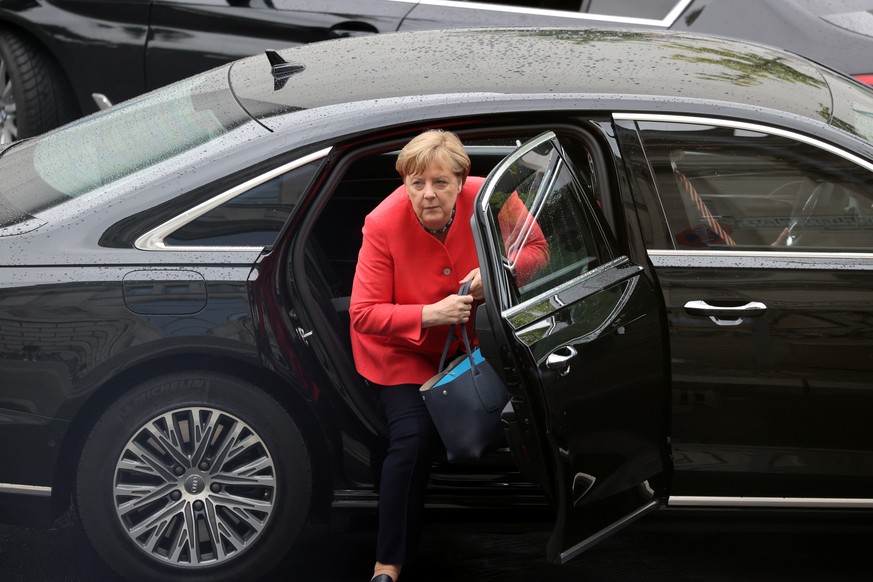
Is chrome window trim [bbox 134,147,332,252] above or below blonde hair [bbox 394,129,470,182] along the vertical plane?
below

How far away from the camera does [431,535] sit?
4.43 metres

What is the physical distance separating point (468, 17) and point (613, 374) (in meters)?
3.59

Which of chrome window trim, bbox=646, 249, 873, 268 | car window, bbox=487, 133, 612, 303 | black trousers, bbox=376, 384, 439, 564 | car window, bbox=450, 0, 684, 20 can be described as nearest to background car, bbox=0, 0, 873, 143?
car window, bbox=450, 0, 684, 20

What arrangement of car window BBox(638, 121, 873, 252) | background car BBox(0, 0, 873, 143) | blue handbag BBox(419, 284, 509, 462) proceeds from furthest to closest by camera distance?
1. background car BBox(0, 0, 873, 143)
2. car window BBox(638, 121, 873, 252)
3. blue handbag BBox(419, 284, 509, 462)

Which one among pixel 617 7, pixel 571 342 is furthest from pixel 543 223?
pixel 617 7

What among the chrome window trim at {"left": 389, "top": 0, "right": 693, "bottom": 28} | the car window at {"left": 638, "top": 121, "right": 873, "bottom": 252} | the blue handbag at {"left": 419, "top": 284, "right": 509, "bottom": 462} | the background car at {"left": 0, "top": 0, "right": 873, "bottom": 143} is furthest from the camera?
the chrome window trim at {"left": 389, "top": 0, "right": 693, "bottom": 28}

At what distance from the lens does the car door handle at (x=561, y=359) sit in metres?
3.30

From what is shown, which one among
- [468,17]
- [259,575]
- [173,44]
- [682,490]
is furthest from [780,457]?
[173,44]

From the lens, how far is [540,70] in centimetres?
392

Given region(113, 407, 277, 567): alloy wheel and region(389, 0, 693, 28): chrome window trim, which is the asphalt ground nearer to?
region(113, 407, 277, 567): alloy wheel

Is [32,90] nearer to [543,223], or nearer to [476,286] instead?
[476,286]

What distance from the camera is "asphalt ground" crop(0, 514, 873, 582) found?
12.9ft

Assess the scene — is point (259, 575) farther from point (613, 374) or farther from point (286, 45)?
point (286, 45)

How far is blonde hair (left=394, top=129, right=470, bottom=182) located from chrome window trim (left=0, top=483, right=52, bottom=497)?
4.36ft
